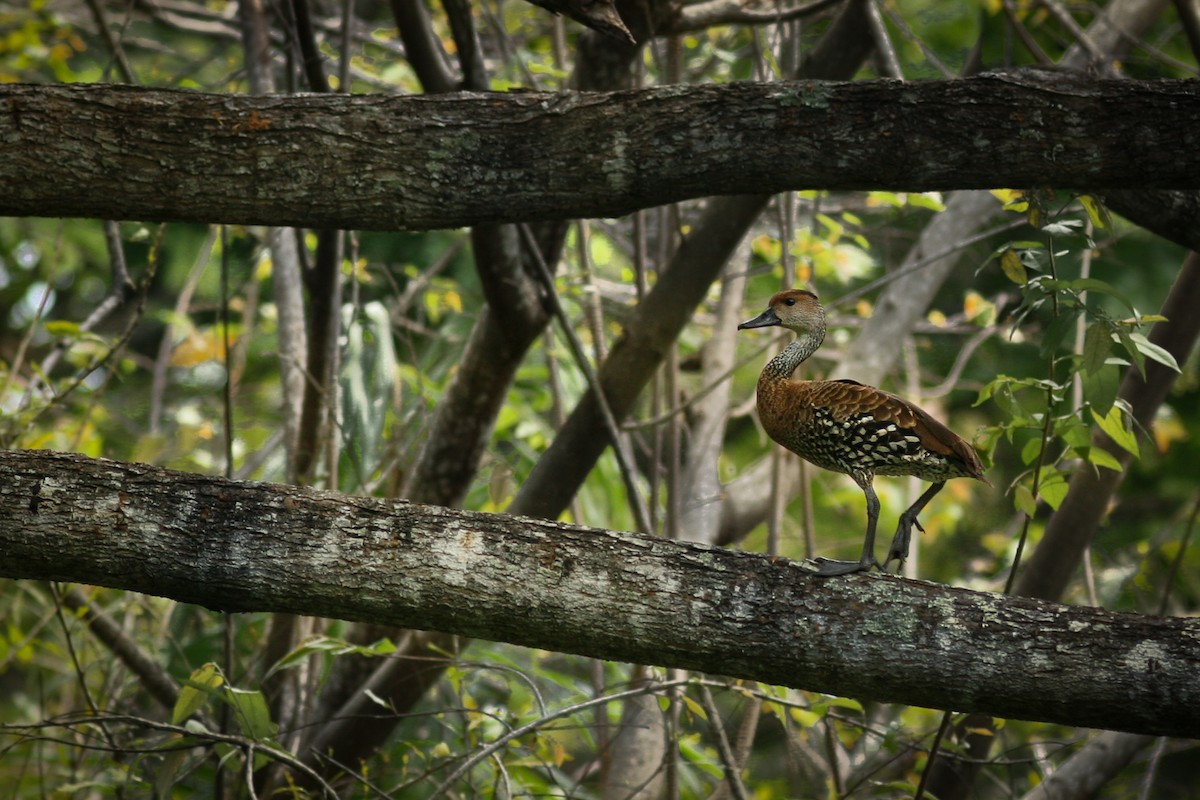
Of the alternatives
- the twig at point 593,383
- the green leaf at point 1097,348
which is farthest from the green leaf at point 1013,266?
the twig at point 593,383

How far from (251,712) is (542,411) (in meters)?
3.53

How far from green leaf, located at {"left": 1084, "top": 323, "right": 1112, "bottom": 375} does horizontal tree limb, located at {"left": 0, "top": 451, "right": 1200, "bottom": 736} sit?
592 mm

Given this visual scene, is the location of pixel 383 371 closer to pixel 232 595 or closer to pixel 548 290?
pixel 548 290

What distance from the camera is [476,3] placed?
262 inches

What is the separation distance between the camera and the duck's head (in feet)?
10.0

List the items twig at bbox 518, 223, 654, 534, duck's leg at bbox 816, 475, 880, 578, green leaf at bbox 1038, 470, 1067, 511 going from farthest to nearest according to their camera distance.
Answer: twig at bbox 518, 223, 654, 534 < green leaf at bbox 1038, 470, 1067, 511 < duck's leg at bbox 816, 475, 880, 578

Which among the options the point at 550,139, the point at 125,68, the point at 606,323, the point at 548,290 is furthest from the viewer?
the point at 606,323

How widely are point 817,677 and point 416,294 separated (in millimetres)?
4524

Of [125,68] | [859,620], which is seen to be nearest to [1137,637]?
[859,620]

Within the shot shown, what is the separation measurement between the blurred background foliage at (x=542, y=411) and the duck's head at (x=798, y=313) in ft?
1.61

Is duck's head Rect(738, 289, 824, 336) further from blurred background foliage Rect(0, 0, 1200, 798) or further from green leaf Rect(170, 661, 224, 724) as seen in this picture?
green leaf Rect(170, 661, 224, 724)

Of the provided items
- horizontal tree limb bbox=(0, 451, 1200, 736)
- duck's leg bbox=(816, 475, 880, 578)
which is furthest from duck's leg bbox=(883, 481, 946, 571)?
horizontal tree limb bbox=(0, 451, 1200, 736)

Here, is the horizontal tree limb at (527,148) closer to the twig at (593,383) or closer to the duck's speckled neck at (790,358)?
the duck's speckled neck at (790,358)

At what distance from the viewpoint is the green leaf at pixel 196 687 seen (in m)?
2.82
